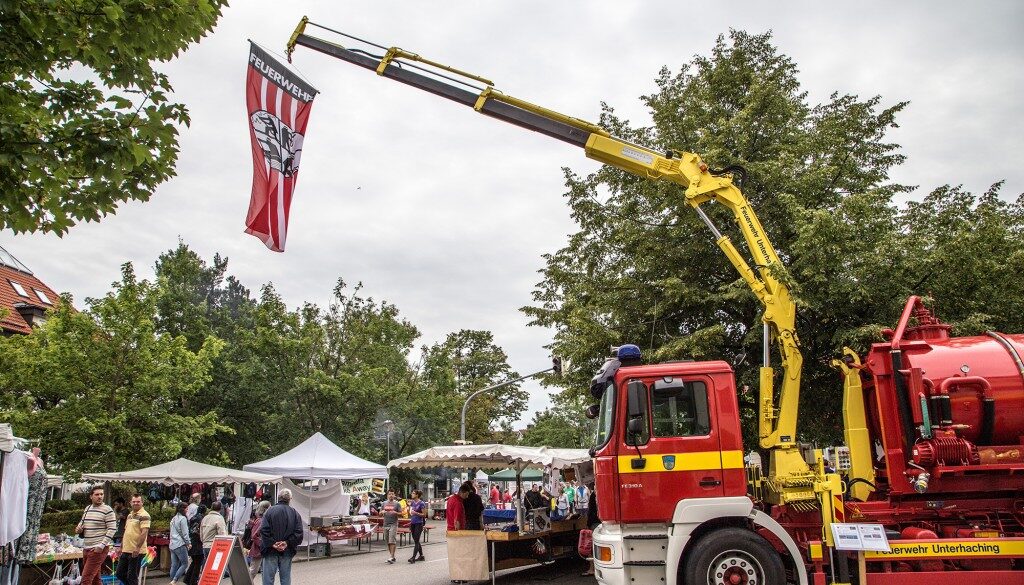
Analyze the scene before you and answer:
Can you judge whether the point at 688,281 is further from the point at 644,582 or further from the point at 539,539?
the point at 644,582

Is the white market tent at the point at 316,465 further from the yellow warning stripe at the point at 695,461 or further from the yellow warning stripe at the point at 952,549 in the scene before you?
the yellow warning stripe at the point at 952,549

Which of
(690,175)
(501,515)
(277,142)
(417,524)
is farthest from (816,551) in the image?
(417,524)

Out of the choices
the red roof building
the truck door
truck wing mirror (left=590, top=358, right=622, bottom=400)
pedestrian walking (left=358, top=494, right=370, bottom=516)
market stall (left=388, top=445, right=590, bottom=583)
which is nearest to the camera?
the truck door

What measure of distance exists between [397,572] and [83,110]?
515 inches

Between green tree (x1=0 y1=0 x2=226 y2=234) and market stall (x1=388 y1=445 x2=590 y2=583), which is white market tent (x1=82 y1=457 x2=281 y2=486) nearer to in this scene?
market stall (x1=388 y1=445 x2=590 y2=583)

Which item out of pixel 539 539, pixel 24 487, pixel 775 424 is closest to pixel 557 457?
pixel 539 539

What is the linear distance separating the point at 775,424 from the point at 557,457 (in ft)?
16.8

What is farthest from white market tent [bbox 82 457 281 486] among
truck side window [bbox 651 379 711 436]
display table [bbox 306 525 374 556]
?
truck side window [bbox 651 379 711 436]

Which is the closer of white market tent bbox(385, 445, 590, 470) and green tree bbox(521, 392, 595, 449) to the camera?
white market tent bbox(385, 445, 590, 470)

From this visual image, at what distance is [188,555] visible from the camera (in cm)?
1427

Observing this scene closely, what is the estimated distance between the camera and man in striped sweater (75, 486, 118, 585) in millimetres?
11773

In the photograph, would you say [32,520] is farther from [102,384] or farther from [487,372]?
[487,372]

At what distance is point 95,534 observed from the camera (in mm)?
11828

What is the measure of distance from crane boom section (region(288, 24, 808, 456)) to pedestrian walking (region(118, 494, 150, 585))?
8.65 meters
